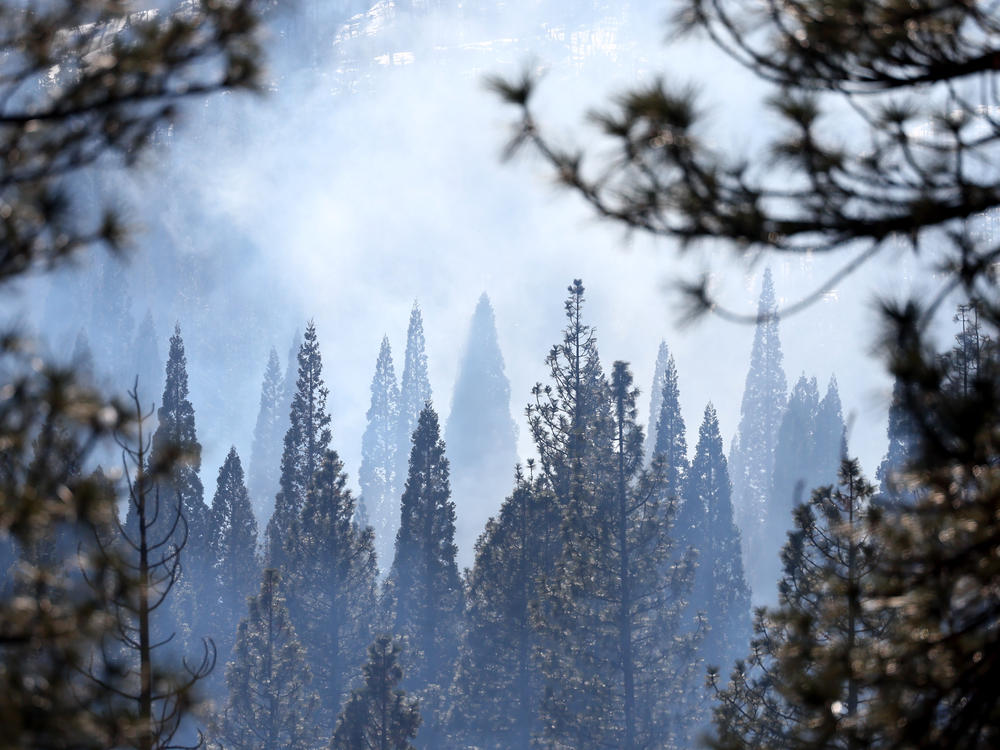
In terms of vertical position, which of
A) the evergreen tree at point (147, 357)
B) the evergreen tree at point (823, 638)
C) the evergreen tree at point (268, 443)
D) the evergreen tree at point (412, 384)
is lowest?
the evergreen tree at point (823, 638)

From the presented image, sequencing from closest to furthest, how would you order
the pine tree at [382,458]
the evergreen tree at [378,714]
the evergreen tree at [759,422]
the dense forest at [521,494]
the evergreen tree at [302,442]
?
the dense forest at [521,494]
the evergreen tree at [378,714]
the evergreen tree at [302,442]
the evergreen tree at [759,422]
the pine tree at [382,458]

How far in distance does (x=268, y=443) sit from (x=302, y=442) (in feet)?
94.9

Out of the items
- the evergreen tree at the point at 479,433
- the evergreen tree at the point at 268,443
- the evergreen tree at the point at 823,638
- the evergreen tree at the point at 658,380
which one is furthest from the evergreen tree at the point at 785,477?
the evergreen tree at the point at 823,638

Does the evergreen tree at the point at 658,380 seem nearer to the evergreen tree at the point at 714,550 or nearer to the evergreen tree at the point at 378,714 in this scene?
the evergreen tree at the point at 714,550

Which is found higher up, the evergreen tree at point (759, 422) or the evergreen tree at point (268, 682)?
the evergreen tree at point (759, 422)

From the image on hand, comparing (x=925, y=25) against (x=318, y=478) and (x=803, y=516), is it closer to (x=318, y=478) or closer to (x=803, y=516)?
(x=803, y=516)

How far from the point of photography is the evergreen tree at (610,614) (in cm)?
2292

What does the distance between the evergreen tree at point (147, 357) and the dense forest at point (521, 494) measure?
0.22 m

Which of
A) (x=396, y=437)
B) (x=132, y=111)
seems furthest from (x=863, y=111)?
(x=396, y=437)

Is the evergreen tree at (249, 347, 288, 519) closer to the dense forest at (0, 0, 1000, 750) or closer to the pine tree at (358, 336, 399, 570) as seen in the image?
the dense forest at (0, 0, 1000, 750)

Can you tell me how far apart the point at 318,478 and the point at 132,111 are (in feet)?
85.6

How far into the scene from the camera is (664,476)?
77.4 feet

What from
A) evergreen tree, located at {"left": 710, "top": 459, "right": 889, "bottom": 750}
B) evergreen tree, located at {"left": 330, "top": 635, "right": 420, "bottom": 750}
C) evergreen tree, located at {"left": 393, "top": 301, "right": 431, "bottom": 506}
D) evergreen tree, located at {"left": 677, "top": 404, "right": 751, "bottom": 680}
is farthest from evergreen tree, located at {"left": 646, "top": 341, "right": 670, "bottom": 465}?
evergreen tree, located at {"left": 710, "top": 459, "right": 889, "bottom": 750}

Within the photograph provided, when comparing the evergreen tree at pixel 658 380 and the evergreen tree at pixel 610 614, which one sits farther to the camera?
the evergreen tree at pixel 658 380
